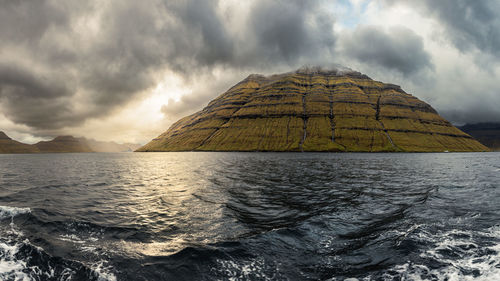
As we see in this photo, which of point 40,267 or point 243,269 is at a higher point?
point 40,267

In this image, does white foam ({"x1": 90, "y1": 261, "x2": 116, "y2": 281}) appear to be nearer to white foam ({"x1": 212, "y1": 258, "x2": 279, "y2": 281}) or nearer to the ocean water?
the ocean water

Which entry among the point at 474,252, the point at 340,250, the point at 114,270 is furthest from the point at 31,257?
the point at 474,252

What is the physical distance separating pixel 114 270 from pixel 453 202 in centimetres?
2902

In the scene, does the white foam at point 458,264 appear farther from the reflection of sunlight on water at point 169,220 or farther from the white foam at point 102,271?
the white foam at point 102,271

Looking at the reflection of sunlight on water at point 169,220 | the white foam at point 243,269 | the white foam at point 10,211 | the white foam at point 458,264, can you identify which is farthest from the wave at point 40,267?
the white foam at point 458,264

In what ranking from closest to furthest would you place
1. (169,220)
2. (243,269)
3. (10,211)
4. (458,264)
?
(243,269), (458,264), (169,220), (10,211)

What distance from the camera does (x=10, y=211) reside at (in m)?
18.8

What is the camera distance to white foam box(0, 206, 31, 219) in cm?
1785

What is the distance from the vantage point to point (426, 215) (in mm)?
17859

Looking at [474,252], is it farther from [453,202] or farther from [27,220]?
[27,220]

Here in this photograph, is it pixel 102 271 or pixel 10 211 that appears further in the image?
pixel 10 211

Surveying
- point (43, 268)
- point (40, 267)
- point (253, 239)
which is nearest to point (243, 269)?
point (253, 239)

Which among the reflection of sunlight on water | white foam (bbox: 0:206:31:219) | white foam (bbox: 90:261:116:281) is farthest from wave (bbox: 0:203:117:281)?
white foam (bbox: 0:206:31:219)

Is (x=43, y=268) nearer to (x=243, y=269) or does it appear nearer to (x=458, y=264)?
(x=243, y=269)
